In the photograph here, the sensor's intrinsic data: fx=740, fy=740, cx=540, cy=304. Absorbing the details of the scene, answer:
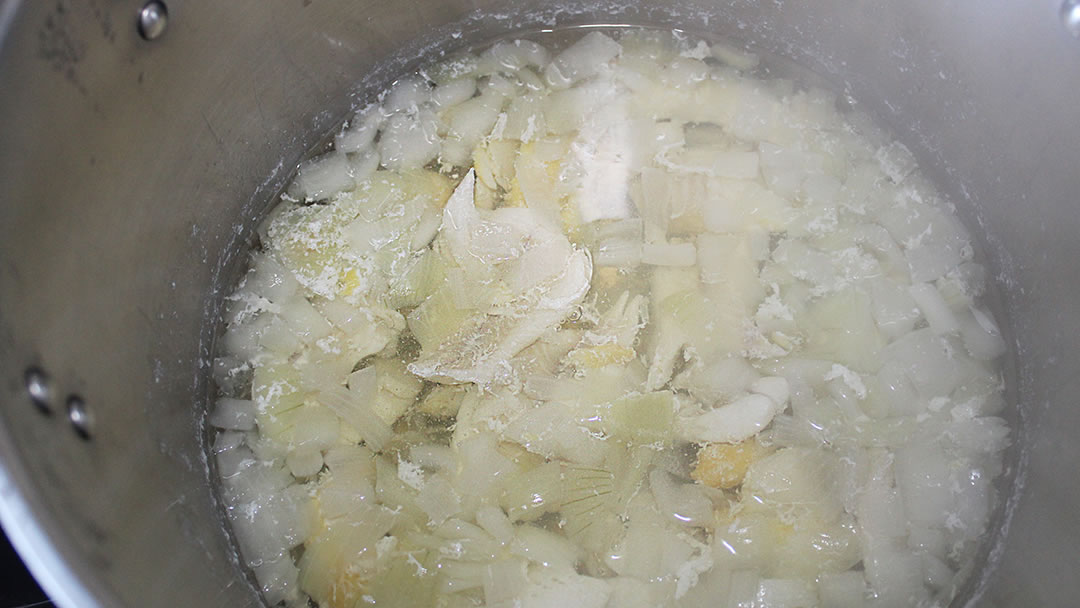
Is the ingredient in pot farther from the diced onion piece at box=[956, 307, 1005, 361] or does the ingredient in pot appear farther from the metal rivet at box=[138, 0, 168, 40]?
the metal rivet at box=[138, 0, 168, 40]

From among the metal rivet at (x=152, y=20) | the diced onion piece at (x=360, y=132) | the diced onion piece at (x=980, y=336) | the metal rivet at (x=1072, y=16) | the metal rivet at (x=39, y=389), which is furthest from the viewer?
the diced onion piece at (x=360, y=132)

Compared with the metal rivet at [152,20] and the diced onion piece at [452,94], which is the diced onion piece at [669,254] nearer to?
the diced onion piece at [452,94]

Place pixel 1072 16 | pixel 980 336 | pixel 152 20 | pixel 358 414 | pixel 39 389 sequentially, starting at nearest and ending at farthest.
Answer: pixel 39 389
pixel 152 20
pixel 1072 16
pixel 358 414
pixel 980 336

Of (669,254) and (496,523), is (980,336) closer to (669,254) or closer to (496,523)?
(669,254)

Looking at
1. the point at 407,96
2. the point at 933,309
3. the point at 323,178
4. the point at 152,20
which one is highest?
the point at 152,20

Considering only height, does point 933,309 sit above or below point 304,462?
above

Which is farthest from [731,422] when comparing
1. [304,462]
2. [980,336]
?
[304,462]

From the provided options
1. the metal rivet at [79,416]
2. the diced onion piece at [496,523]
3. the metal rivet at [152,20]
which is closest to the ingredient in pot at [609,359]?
the diced onion piece at [496,523]

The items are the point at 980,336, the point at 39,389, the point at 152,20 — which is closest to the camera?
the point at 39,389
